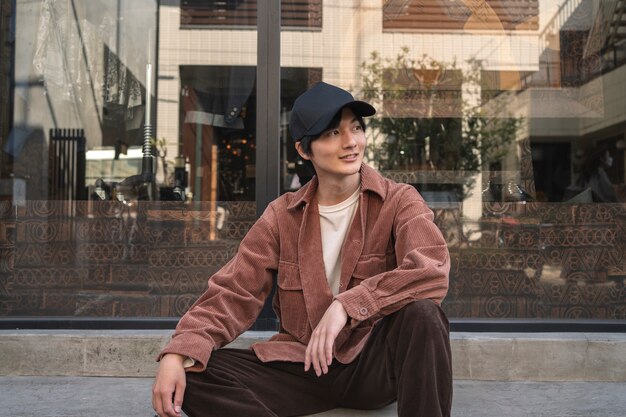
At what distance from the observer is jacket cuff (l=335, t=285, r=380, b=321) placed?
2020mm

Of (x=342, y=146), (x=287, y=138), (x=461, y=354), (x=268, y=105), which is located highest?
(x=268, y=105)

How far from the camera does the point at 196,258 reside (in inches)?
174

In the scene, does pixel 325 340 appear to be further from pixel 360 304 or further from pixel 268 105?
pixel 268 105

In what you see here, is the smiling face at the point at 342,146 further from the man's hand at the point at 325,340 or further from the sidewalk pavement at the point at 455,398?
the sidewalk pavement at the point at 455,398

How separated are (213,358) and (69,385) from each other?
5.59 feet

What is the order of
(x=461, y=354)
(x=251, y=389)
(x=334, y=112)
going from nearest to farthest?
(x=334, y=112) < (x=251, y=389) < (x=461, y=354)

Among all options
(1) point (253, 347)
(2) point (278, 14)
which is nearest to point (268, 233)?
(1) point (253, 347)

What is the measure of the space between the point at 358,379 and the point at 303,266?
1.49 feet

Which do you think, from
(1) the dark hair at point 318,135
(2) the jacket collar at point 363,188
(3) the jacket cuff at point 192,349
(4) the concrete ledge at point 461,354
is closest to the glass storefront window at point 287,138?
(4) the concrete ledge at point 461,354

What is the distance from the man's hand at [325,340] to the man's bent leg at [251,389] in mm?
286

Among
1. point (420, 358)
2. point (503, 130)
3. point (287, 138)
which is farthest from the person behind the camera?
point (503, 130)

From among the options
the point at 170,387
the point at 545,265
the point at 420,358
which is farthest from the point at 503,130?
the point at 170,387

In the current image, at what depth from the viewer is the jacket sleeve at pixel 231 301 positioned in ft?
6.78

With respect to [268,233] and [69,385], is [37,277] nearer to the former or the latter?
[69,385]
